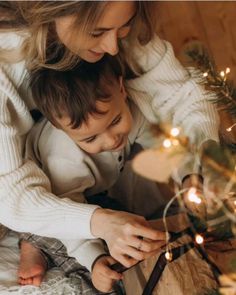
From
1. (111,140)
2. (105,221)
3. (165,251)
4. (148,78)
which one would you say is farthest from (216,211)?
(148,78)

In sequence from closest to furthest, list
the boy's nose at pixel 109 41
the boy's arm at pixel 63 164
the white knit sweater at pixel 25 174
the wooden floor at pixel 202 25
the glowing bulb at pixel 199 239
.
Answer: the glowing bulb at pixel 199 239 → the boy's nose at pixel 109 41 → the white knit sweater at pixel 25 174 → the boy's arm at pixel 63 164 → the wooden floor at pixel 202 25

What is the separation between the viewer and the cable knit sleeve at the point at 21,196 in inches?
34.8

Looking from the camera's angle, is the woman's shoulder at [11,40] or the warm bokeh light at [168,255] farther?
the woman's shoulder at [11,40]

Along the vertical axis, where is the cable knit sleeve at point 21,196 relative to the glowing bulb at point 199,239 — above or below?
above

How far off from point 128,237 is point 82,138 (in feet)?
0.78

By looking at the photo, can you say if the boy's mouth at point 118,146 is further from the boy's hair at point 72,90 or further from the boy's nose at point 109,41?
the boy's nose at point 109,41

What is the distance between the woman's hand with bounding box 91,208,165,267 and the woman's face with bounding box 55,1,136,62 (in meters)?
0.28

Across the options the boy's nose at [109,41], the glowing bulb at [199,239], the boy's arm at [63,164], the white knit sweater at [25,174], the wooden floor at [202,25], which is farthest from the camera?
the wooden floor at [202,25]

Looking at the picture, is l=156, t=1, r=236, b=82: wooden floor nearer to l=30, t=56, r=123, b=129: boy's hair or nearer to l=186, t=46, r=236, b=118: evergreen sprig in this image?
l=30, t=56, r=123, b=129: boy's hair

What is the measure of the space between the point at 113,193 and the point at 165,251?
446 millimetres

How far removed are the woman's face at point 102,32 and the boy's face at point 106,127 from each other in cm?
11

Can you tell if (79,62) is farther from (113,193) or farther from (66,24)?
(113,193)

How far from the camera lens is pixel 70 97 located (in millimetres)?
870

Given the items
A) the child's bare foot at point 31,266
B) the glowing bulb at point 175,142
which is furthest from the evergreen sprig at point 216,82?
the child's bare foot at point 31,266
